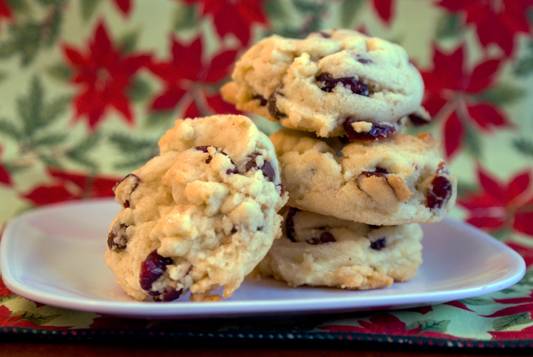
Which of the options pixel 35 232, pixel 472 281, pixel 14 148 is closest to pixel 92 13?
pixel 14 148

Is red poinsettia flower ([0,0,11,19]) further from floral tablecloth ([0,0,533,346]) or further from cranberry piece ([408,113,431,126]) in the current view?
cranberry piece ([408,113,431,126])

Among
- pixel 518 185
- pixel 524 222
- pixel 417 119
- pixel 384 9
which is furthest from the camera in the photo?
pixel 384 9

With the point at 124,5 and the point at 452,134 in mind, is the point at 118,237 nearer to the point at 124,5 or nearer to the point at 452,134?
the point at 124,5

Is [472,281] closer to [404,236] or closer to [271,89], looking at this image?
[404,236]

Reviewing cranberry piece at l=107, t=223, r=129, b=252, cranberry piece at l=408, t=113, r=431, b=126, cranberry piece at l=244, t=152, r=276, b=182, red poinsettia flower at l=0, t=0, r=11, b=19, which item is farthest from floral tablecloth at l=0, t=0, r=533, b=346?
cranberry piece at l=244, t=152, r=276, b=182

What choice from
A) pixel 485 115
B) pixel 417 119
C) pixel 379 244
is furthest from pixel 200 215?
pixel 485 115

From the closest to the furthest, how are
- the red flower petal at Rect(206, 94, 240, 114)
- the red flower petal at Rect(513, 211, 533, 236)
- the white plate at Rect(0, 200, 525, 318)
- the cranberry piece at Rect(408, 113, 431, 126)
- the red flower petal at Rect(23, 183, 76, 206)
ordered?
the white plate at Rect(0, 200, 525, 318) → the cranberry piece at Rect(408, 113, 431, 126) → the red flower petal at Rect(513, 211, 533, 236) → the red flower petal at Rect(23, 183, 76, 206) → the red flower petal at Rect(206, 94, 240, 114)
